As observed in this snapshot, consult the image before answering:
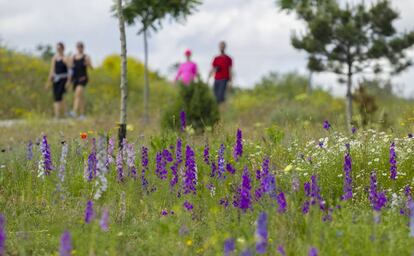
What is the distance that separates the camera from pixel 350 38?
1557cm

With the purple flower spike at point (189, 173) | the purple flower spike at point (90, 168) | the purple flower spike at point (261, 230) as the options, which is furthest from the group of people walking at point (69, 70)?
the purple flower spike at point (261, 230)

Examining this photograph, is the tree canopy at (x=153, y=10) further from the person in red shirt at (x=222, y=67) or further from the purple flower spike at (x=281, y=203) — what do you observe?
the purple flower spike at (x=281, y=203)

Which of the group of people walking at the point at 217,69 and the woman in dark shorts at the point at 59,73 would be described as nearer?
the group of people walking at the point at 217,69

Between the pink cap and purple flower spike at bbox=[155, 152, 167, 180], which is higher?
the pink cap

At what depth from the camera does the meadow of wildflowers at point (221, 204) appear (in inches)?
168

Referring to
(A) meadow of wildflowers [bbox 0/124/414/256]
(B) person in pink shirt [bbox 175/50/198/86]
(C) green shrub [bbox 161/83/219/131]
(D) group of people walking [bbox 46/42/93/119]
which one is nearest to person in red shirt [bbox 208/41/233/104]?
(B) person in pink shirt [bbox 175/50/198/86]

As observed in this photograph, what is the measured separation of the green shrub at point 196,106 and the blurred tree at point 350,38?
4.29 meters

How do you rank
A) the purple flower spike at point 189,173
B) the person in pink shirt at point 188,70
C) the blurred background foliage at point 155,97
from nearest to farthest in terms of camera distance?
the purple flower spike at point 189,173 < the person in pink shirt at point 188,70 < the blurred background foliage at point 155,97

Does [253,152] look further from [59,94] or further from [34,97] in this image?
[34,97]

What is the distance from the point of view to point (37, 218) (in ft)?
19.0

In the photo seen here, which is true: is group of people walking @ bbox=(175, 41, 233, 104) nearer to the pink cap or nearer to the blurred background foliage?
the pink cap

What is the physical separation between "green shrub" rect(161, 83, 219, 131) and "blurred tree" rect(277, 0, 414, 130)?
14.1 ft

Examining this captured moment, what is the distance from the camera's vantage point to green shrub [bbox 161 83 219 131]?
1225cm

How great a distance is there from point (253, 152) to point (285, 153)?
1.70ft
